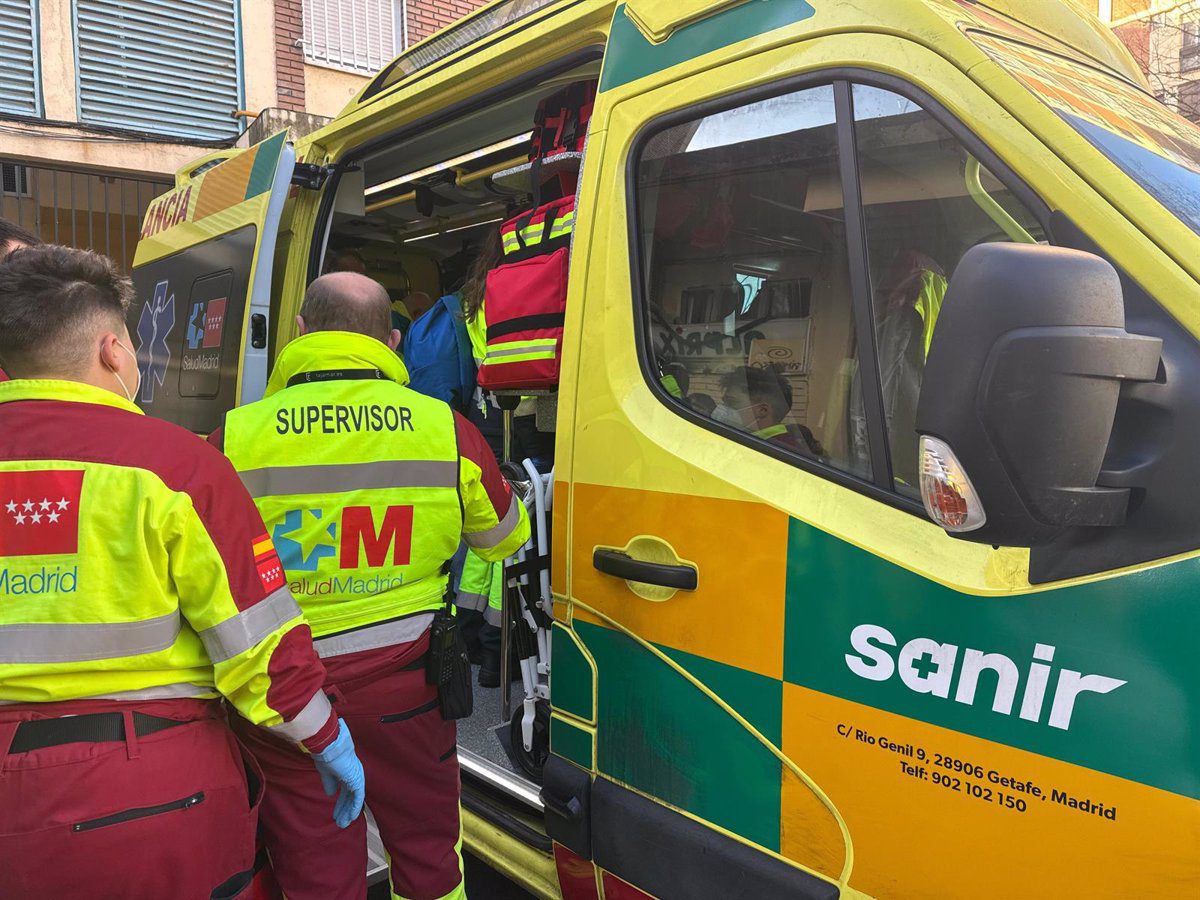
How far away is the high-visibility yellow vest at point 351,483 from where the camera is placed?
6.50 ft

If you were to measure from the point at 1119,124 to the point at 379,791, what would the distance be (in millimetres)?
→ 2077

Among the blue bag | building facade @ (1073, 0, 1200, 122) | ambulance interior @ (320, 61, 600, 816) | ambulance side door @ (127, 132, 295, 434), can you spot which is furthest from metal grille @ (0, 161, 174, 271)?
building facade @ (1073, 0, 1200, 122)

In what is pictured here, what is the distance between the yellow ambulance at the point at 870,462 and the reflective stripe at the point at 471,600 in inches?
36.0

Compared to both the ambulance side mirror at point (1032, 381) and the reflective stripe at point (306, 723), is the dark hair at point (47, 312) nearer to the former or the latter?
the reflective stripe at point (306, 723)

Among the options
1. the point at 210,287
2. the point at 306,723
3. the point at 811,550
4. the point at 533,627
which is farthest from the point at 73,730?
the point at 210,287

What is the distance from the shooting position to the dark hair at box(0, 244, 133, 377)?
1.53 m

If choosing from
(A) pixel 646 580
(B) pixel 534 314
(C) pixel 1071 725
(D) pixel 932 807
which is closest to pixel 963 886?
(D) pixel 932 807

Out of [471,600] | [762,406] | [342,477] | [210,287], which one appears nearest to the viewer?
[762,406]

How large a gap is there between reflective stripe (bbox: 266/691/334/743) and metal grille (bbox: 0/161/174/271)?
8.91 m

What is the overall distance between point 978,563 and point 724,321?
72 cm

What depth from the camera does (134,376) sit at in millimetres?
1665

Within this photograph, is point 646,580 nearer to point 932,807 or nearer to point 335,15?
point 932,807

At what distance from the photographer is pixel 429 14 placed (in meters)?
10.5

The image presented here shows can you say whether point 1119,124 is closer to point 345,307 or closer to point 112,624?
A: point 345,307
